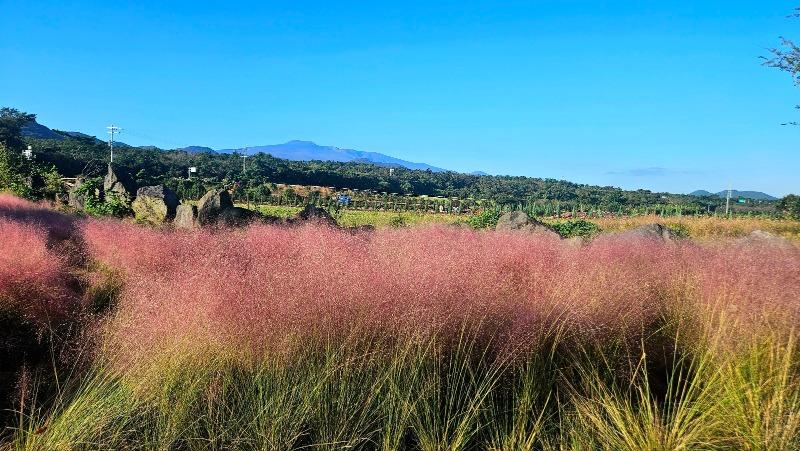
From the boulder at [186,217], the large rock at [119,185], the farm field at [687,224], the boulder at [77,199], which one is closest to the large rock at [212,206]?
the boulder at [186,217]

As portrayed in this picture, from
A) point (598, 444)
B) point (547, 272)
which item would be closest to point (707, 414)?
point (598, 444)

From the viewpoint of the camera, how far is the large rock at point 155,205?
41.5ft

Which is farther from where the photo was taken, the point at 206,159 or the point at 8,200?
the point at 206,159

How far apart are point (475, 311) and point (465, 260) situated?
1.07 m

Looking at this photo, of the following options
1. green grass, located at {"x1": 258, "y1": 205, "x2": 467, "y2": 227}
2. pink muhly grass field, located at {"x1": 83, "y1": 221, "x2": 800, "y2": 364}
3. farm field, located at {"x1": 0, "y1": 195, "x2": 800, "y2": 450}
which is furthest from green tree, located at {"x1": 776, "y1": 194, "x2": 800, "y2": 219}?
farm field, located at {"x1": 0, "y1": 195, "x2": 800, "y2": 450}

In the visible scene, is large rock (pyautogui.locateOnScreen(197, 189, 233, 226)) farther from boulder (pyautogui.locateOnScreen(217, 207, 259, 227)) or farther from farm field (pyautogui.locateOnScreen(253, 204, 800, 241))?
farm field (pyautogui.locateOnScreen(253, 204, 800, 241))

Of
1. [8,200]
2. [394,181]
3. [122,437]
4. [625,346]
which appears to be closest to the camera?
[122,437]

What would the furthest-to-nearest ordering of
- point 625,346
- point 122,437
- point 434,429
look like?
point 625,346
point 434,429
point 122,437

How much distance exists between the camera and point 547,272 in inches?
181

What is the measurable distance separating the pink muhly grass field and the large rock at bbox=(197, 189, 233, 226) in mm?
6245

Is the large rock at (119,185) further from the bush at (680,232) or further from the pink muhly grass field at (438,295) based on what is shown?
the bush at (680,232)

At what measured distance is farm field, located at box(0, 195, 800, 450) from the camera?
8.61 ft

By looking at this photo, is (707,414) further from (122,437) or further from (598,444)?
(122,437)

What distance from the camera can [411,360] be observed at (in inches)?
118
